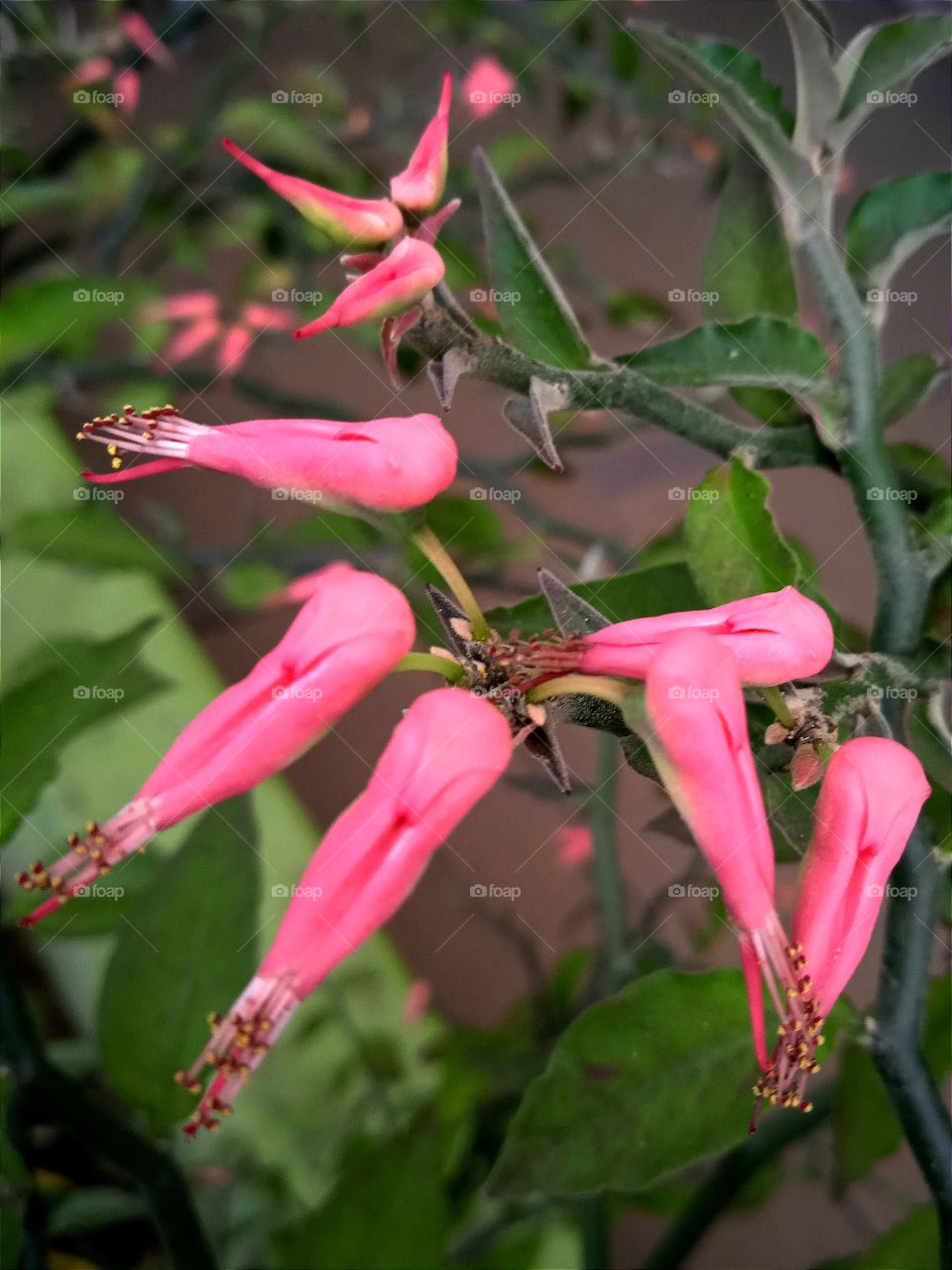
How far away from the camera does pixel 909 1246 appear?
27 cm

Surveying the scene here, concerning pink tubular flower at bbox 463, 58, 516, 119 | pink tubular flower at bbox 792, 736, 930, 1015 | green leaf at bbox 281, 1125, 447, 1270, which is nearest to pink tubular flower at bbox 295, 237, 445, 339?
pink tubular flower at bbox 792, 736, 930, 1015

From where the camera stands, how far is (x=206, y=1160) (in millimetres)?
381

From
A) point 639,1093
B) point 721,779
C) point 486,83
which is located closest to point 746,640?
point 721,779

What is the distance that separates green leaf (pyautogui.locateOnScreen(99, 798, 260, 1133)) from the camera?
0.28 metres

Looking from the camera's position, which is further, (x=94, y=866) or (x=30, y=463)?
(x=30, y=463)

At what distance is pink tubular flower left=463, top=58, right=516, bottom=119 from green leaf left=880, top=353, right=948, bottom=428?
1.14 ft

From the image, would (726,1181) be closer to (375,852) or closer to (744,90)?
(375,852)

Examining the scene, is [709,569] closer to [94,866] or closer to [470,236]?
[94,866]

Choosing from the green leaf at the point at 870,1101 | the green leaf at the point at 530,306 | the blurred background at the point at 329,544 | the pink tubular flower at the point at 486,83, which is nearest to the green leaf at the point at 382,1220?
the blurred background at the point at 329,544

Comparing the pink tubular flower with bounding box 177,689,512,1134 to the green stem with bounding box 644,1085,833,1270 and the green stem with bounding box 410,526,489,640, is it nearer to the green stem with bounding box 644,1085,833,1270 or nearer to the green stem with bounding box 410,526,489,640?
the green stem with bounding box 410,526,489,640

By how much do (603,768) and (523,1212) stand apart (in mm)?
157

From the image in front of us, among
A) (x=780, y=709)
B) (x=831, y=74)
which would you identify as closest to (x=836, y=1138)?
(x=780, y=709)

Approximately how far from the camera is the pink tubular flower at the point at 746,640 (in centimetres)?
16

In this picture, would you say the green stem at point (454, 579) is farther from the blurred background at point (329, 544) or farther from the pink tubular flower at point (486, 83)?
the pink tubular flower at point (486, 83)
